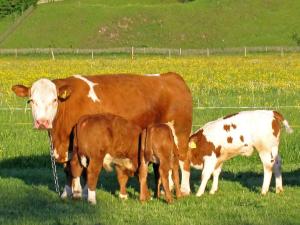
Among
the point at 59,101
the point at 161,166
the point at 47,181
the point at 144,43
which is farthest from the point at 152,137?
the point at 144,43

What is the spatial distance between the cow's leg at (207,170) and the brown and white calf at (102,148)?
4.18 feet

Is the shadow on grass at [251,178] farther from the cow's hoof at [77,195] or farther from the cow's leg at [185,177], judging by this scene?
the cow's hoof at [77,195]

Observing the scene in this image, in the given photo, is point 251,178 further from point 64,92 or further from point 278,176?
point 64,92

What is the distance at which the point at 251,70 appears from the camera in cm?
4916

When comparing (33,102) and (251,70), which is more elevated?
(33,102)

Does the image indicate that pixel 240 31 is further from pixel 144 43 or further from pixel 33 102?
pixel 33 102

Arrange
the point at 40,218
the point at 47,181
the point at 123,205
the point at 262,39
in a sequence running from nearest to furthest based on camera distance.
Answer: the point at 40,218
the point at 123,205
the point at 47,181
the point at 262,39

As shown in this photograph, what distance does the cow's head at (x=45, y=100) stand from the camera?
13.8 m

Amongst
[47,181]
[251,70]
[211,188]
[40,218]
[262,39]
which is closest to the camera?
[40,218]

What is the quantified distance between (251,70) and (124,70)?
23.9 ft

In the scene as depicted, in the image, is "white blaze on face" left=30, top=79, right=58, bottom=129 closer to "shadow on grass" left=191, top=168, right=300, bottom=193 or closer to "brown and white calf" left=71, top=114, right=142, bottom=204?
"brown and white calf" left=71, top=114, right=142, bottom=204

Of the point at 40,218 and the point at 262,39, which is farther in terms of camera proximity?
the point at 262,39

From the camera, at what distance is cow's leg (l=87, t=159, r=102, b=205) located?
13453 mm

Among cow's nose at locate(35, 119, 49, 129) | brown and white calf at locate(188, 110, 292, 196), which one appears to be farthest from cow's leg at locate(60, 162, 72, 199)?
brown and white calf at locate(188, 110, 292, 196)
